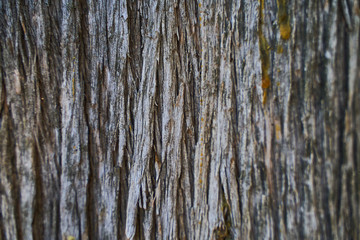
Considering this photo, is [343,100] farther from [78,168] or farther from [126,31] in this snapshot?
[78,168]

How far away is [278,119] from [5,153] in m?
1.10

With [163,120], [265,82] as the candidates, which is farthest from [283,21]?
[163,120]

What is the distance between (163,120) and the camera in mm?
999

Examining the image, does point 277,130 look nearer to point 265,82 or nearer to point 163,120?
point 265,82

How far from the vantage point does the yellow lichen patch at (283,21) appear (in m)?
0.81

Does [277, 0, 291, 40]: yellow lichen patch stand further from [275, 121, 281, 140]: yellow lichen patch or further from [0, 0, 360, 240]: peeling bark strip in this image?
[275, 121, 281, 140]: yellow lichen patch

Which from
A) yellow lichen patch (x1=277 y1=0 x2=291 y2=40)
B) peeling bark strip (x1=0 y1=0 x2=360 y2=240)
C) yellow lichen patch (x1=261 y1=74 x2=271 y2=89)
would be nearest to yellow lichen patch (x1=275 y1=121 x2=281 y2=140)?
peeling bark strip (x1=0 y1=0 x2=360 y2=240)

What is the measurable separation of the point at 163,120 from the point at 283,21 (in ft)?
2.01

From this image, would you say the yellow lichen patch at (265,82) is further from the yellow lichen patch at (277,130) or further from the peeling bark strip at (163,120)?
the yellow lichen patch at (277,130)

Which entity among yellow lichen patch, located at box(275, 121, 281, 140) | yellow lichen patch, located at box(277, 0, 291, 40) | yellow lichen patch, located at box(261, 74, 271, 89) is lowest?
yellow lichen patch, located at box(275, 121, 281, 140)

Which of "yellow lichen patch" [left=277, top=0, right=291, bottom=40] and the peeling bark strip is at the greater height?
"yellow lichen patch" [left=277, top=0, right=291, bottom=40]

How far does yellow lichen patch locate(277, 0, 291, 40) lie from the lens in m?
0.81

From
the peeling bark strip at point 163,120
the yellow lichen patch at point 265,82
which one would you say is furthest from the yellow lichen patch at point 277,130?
the yellow lichen patch at point 265,82

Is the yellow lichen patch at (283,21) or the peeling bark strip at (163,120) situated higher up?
the yellow lichen patch at (283,21)
